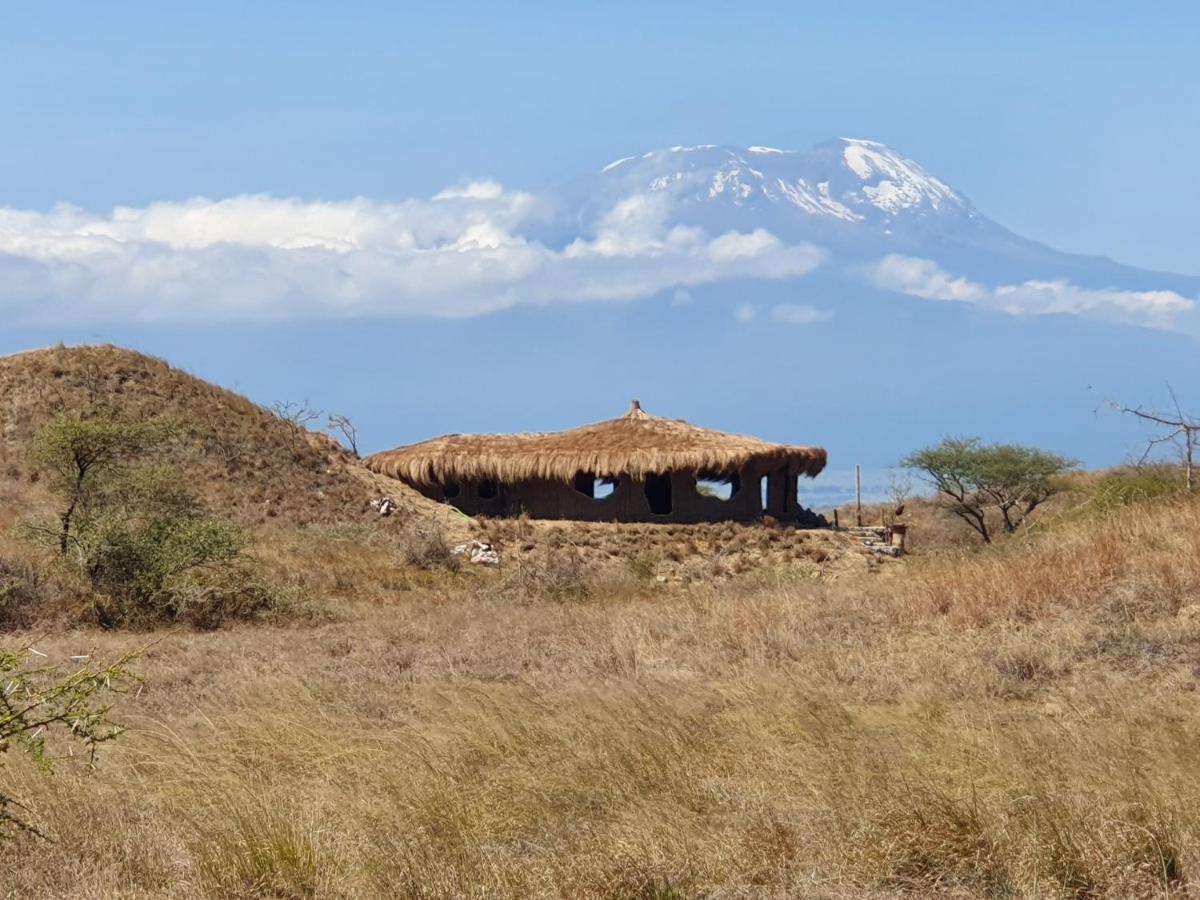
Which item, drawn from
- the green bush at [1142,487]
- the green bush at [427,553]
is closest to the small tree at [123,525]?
the green bush at [427,553]

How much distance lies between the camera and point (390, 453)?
35.5 m

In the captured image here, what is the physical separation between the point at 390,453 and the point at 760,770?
29607mm

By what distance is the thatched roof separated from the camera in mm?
32281

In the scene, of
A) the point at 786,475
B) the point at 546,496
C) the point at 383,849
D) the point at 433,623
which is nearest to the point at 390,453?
the point at 546,496

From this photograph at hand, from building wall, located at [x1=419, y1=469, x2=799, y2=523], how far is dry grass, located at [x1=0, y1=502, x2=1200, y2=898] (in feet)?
67.2

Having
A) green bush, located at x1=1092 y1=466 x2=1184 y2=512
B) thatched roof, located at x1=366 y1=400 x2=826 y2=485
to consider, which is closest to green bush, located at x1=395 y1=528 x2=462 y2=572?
thatched roof, located at x1=366 y1=400 x2=826 y2=485

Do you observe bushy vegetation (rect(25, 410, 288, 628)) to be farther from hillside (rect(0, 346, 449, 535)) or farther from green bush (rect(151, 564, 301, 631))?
hillside (rect(0, 346, 449, 535))

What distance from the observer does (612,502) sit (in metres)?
32.5

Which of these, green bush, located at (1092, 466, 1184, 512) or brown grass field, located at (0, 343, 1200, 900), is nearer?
brown grass field, located at (0, 343, 1200, 900)

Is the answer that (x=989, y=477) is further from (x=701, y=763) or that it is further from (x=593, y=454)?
(x=701, y=763)

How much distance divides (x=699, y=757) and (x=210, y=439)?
88.4 ft

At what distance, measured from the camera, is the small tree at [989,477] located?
3625cm

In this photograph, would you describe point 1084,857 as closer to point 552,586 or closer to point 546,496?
point 552,586

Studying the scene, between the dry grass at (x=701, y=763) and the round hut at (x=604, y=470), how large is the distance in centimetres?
2038
